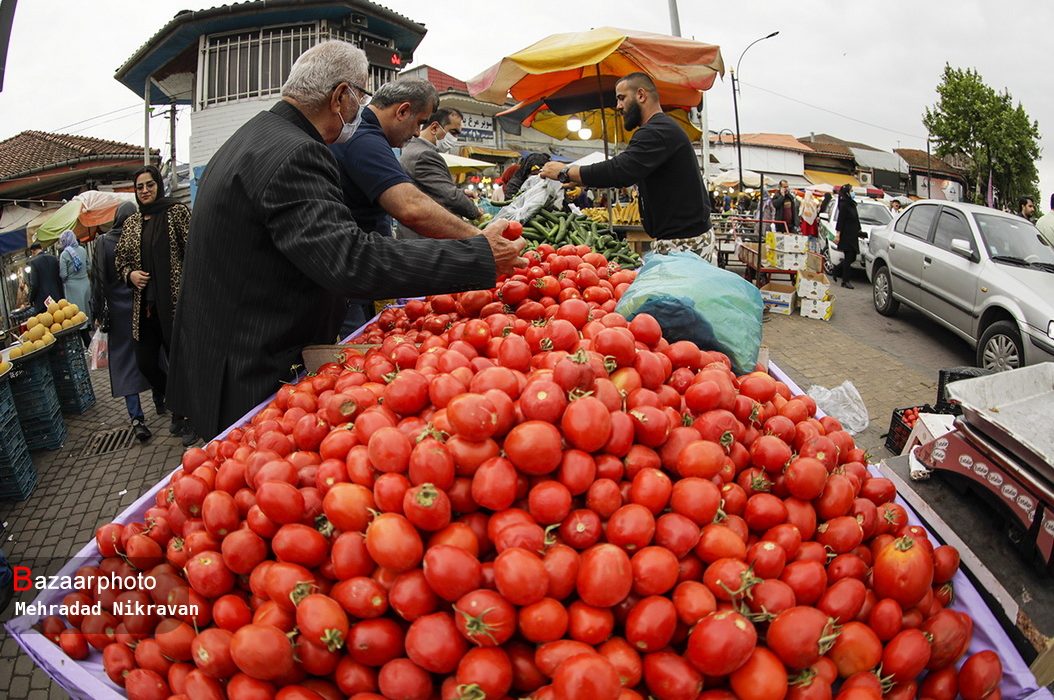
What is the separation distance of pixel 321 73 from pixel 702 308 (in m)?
2.07

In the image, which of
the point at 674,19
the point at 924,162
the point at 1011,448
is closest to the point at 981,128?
the point at 924,162

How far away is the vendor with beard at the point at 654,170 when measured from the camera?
181 inches

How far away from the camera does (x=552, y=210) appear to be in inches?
229

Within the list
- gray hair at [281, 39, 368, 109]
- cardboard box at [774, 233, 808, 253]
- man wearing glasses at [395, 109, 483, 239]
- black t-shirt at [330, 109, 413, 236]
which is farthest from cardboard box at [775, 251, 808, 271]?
gray hair at [281, 39, 368, 109]

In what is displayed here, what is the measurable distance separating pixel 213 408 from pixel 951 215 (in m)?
10.1

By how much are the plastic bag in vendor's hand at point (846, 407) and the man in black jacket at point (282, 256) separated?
146 inches

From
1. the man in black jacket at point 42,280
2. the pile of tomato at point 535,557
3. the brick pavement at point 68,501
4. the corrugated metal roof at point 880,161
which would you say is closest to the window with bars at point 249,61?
the man in black jacket at point 42,280

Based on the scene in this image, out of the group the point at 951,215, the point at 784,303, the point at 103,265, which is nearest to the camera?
the point at 103,265

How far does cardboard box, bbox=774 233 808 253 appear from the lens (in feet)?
33.3

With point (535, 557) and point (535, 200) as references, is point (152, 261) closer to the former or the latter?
point (535, 200)

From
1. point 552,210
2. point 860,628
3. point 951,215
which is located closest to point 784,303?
point 951,215

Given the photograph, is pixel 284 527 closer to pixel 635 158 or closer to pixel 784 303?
pixel 635 158

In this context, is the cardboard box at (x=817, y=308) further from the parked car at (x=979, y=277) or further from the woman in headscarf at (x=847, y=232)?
the woman in headscarf at (x=847, y=232)

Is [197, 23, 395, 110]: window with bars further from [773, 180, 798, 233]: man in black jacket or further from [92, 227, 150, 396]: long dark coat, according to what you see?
[773, 180, 798, 233]: man in black jacket
